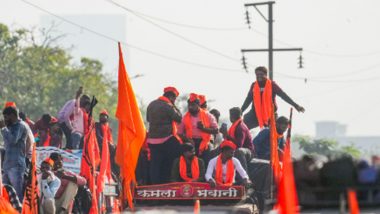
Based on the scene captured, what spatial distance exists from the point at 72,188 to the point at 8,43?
196 ft

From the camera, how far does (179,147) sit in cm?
2097

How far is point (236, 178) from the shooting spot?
2056 centimetres

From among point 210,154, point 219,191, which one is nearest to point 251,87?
point 210,154

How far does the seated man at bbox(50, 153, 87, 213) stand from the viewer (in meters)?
22.5

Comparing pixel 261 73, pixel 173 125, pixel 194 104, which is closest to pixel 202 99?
pixel 194 104

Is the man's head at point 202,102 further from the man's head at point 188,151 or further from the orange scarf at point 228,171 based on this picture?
the orange scarf at point 228,171

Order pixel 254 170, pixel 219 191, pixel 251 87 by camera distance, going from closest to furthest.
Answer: pixel 219 191 → pixel 254 170 → pixel 251 87

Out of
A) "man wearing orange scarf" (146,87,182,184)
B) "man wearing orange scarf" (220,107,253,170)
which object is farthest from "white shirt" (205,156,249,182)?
"man wearing orange scarf" (220,107,253,170)

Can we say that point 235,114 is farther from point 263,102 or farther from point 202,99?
point 263,102

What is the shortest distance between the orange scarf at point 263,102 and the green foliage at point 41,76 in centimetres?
5555

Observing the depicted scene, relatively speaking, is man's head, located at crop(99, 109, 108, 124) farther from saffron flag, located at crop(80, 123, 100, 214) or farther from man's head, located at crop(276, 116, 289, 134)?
man's head, located at crop(276, 116, 289, 134)

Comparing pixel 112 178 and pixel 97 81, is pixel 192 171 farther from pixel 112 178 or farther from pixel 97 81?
pixel 97 81

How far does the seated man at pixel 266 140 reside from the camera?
22.3 m

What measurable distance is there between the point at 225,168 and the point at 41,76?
65.2 metres
